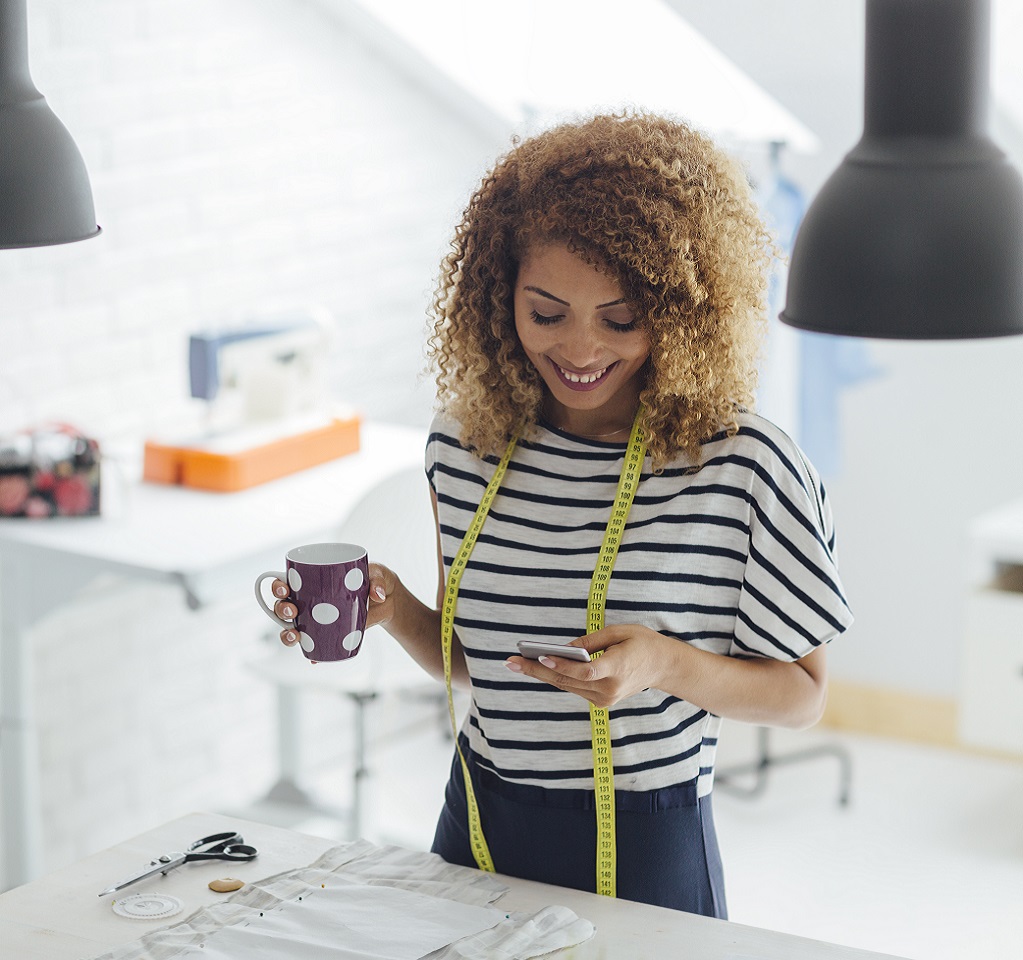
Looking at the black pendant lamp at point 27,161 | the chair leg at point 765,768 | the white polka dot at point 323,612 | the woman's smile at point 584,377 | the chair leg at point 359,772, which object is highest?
the black pendant lamp at point 27,161

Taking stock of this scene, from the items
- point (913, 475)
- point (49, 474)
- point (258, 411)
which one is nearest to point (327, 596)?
point (49, 474)

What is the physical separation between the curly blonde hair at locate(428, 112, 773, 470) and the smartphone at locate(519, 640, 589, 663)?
9.7 inches

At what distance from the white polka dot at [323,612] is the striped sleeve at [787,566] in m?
0.37

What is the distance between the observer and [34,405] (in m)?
2.83

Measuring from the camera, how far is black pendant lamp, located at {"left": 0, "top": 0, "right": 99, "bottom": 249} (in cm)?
131

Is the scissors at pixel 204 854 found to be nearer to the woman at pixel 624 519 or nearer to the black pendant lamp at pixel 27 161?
the woman at pixel 624 519

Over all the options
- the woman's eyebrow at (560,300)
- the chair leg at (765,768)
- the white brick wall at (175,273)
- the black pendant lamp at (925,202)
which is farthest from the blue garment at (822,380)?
the black pendant lamp at (925,202)

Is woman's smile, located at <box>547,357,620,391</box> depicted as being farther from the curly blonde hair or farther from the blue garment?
the blue garment

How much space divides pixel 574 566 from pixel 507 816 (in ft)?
0.83

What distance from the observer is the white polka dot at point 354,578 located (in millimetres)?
1348

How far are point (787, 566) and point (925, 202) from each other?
415mm

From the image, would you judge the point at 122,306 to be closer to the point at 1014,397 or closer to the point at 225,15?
the point at 225,15

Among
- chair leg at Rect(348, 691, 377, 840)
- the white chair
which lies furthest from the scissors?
chair leg at Rect(348, 691, 377, 840)

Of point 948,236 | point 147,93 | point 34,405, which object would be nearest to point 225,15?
point 147,93
